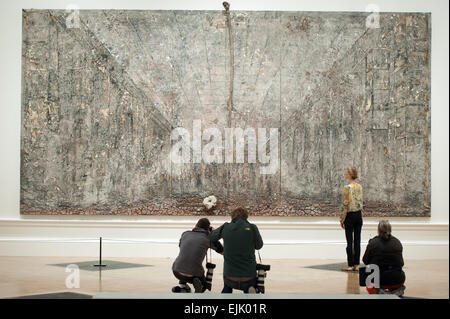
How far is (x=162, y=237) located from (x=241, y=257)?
6.15 m

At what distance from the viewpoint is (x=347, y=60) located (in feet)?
42.2

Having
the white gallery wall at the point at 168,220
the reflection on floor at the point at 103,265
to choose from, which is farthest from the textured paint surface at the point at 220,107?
the reflection on floor at the point at 103,265

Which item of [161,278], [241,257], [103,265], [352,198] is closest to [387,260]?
[241,257]

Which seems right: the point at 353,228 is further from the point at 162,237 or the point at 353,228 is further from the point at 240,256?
the point at 162,237

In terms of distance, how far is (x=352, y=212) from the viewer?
10.0 m

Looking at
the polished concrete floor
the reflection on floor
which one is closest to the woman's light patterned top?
the polished concrete floor

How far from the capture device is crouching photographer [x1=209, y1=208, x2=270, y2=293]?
6.77 metres

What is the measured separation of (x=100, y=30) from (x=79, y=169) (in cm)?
303

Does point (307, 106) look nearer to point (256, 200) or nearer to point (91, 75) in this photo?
point (256, 200)

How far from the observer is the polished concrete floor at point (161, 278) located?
7871mm

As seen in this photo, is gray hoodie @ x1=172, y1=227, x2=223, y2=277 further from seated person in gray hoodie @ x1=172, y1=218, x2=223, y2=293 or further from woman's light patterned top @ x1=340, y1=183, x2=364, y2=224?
woman's light patterned top @ x1=340, y1=183, x2=364, y2=224
